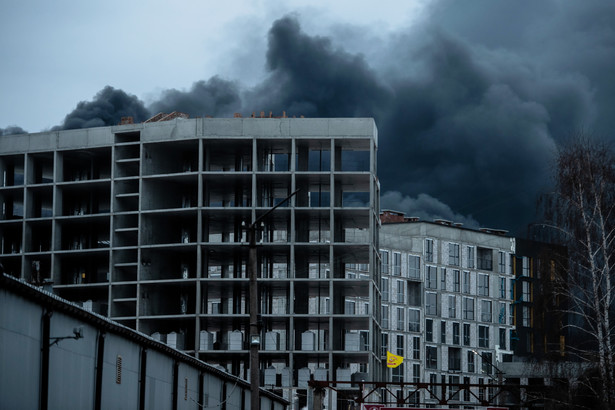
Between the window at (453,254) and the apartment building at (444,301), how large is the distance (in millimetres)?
153

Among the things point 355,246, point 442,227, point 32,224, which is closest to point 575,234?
point 355,246

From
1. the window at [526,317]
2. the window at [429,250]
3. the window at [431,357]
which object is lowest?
the window at [431,357]

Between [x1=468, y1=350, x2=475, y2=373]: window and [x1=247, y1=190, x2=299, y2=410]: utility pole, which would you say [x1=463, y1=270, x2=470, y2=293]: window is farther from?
[x1=247, y1=190, x2=299, y2=410]: utility pole


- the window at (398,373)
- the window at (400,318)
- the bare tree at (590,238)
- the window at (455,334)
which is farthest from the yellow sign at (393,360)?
A: the bare tree at (590,238)

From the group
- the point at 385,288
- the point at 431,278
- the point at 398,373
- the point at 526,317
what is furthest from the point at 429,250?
the point at 526,317

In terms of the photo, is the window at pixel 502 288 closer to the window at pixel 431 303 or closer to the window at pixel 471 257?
the window at pixel 471 257

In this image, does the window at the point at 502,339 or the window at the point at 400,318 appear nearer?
the window at the point at 400,318

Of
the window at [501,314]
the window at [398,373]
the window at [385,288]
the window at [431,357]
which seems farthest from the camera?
the window at [501,314]

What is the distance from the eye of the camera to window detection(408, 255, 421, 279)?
591 feet

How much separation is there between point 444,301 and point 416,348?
1049 centimetres

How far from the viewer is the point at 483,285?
19062cm

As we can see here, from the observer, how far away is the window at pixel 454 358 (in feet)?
607

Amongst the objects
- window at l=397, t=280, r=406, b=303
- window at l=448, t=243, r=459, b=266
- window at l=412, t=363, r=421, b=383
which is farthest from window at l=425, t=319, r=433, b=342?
window at l=448, t=243, r=459, b=266

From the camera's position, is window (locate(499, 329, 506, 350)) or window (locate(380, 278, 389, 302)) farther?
window (locate(499, 329, 506, 350))
